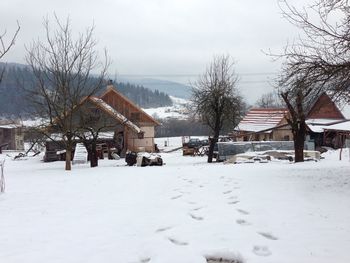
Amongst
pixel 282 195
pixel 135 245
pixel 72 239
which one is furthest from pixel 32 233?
pixel 282 195

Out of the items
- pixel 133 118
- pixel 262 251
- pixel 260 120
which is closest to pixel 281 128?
pixel 260 120

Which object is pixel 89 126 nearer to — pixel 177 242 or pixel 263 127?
pixel 177 242

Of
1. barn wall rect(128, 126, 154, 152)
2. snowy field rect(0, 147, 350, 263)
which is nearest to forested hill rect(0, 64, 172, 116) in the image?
snowy field rect(0, 147, 350, 263)

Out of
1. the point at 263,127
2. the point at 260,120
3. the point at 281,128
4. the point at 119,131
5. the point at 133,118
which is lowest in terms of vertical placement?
the point at 119,131

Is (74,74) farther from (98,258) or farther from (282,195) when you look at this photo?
(98,258)

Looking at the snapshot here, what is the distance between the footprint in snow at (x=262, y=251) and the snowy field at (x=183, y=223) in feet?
0.04

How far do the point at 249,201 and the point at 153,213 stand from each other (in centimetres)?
215

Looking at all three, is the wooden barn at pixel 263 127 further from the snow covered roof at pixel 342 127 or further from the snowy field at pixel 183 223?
the snowy field at pixel 183 223

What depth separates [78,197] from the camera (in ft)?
37.3

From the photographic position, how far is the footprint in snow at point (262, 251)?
5.82 meters

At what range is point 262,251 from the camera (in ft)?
19.5

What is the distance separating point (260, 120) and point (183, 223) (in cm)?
4642

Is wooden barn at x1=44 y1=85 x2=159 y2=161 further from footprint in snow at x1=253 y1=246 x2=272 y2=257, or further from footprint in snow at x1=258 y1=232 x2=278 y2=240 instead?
footprint in snow at x1=253 y1=246 x2=272 y2=257

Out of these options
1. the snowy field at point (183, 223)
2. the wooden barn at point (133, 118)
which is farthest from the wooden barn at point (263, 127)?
the snowy field at point (183, 223)
